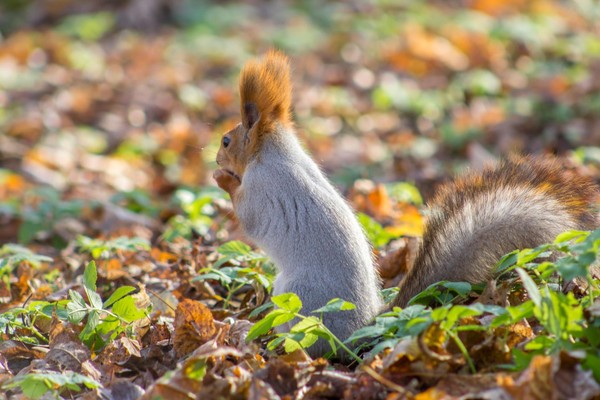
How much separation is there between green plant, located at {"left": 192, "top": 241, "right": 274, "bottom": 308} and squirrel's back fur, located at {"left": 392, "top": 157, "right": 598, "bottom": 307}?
1.64 feet

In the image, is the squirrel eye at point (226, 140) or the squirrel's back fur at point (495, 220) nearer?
the squirrel's back fur at point (495, 220)

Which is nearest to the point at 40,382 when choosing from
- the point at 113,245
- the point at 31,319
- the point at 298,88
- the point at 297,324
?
the point at 297,324

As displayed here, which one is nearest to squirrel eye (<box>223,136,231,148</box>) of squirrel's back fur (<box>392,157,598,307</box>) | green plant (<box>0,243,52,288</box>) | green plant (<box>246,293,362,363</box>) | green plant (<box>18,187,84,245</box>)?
green plant (<box>0,243,52,288</box>)

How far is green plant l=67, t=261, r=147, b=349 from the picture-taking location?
2.41 metres

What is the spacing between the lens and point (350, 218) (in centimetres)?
269

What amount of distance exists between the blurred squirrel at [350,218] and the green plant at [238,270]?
2.6 inches

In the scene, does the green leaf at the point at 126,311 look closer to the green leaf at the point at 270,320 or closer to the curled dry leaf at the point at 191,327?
the curled dry leaf at the point at 191,327

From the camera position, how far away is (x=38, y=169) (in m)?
6.04

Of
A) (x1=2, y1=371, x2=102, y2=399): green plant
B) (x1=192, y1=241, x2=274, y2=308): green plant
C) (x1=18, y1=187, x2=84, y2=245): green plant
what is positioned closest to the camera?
(x1=2, y1=371, x2=102, y2=399): green plant

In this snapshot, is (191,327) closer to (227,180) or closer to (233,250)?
Answer: (233,250)

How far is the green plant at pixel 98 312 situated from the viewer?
241cm

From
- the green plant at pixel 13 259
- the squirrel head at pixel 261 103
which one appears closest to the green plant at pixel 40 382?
the green plant at pixel 13 259

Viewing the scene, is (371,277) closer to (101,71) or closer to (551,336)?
(551,336)

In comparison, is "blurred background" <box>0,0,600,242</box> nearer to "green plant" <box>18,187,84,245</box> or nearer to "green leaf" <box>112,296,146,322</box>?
"green plant" <box>18,187,84,245</box>
